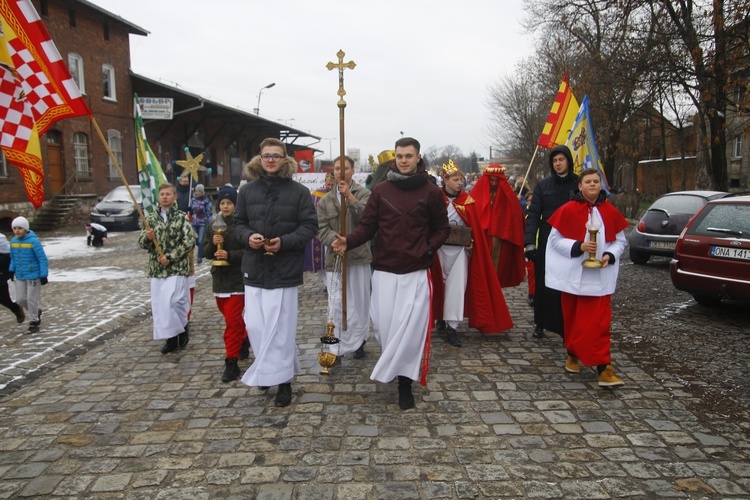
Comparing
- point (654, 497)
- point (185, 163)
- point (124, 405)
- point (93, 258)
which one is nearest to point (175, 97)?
point (93, 258)

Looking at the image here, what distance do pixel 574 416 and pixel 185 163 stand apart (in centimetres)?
716

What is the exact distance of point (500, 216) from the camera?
269 inches

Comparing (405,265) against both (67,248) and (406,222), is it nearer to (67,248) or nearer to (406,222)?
(406,222)

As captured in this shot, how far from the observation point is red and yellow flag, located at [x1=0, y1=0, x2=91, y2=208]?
4.56 m

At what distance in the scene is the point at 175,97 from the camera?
92.0 feet

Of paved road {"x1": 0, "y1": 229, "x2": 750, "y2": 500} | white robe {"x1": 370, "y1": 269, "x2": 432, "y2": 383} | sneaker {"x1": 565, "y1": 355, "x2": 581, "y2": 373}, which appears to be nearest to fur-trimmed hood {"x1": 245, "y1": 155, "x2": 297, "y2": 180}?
white robe {"x1": 370, "y1": 269, "x2": 432, "y2": 383}

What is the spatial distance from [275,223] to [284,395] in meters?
1.37

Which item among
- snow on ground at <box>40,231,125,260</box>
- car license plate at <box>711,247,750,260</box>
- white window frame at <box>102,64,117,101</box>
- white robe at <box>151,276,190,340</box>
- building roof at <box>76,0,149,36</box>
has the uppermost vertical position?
building roof at <box>76,0,149,36</box>

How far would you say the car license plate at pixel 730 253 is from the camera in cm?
663

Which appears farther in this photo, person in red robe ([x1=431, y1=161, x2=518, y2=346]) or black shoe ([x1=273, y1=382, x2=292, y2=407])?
person in red robe ([x1=431, y1=161, x2=518, y2=346])

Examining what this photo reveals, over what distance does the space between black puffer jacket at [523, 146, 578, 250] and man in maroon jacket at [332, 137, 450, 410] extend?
72.8 inches

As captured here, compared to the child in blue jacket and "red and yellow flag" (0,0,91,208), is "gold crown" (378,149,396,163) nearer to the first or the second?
"red and yellow flag" (0,0,91,208)

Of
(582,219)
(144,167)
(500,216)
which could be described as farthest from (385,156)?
(144,167)

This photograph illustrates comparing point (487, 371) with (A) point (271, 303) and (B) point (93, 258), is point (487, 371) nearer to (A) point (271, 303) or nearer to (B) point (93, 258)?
(A) point (271, 303)
